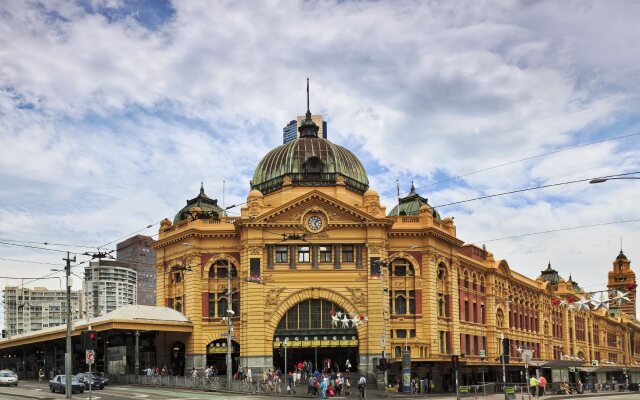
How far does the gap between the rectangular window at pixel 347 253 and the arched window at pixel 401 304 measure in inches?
251

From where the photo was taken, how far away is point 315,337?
73.1 metres

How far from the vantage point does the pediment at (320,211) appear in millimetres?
74625

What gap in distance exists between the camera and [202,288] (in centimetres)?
7738

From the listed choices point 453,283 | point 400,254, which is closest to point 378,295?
point 400,254

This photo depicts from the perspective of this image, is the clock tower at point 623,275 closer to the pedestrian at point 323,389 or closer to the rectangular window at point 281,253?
the rectangular window at point 281,253

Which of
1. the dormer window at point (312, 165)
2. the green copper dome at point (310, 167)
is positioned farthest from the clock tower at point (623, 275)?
the dormer window at point (312, 165)

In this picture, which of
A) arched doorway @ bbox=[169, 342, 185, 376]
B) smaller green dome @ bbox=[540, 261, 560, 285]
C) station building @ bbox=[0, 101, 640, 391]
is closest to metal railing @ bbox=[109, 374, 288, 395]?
station building @ bbox=[0, 101, 640, 391]

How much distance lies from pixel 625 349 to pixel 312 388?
133235 millimetres

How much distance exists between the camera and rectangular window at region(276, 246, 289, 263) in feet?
246

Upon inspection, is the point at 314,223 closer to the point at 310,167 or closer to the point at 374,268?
the point at 374,268

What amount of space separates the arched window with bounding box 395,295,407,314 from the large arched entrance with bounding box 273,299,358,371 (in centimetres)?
572

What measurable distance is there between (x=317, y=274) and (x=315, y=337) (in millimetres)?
5730

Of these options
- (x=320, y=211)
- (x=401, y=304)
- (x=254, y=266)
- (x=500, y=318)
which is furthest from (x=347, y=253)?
(x=500, y=318)

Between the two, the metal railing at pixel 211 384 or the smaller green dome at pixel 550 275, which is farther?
the smaller green dome at pixel 550 275
